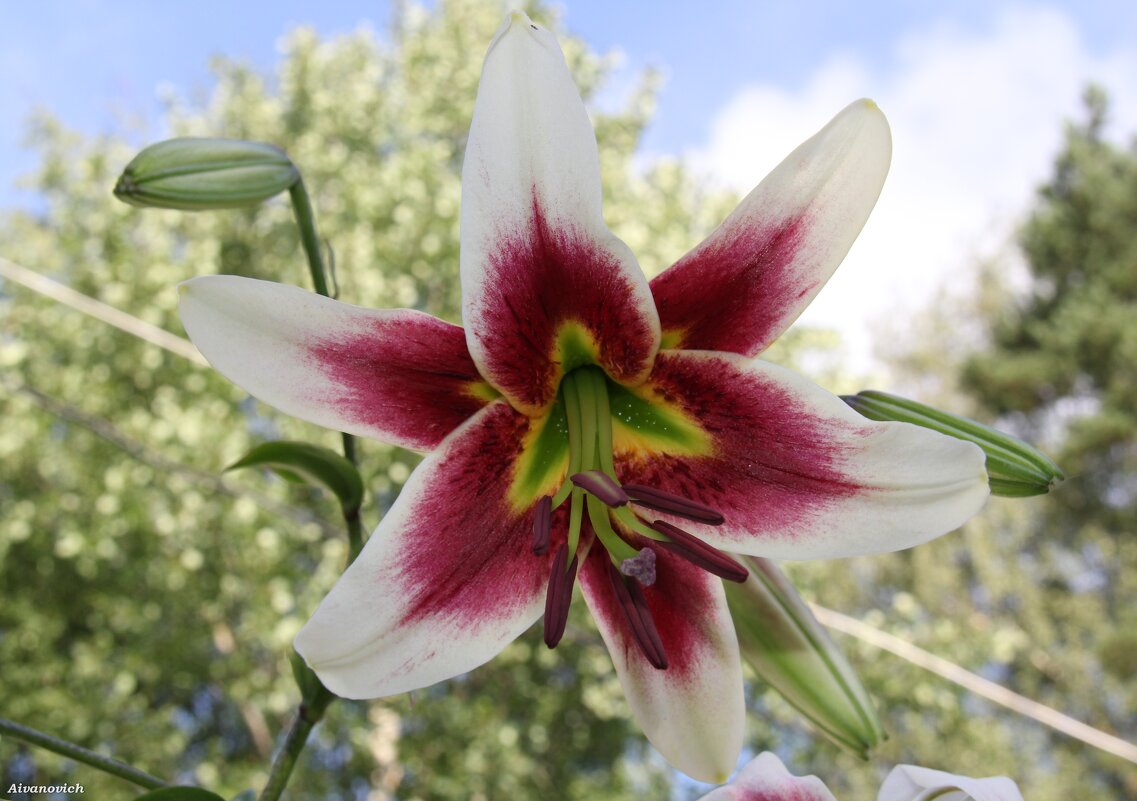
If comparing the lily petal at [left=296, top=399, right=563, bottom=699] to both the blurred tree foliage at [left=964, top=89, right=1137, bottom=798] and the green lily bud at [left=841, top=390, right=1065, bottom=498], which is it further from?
the blurred tree foliage at [left=964, top=89, right=1137, bottom=798]

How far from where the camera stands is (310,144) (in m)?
5.33

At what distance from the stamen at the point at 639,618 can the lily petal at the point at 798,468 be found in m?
0.03

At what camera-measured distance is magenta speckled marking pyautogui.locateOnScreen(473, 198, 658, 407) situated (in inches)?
13.4

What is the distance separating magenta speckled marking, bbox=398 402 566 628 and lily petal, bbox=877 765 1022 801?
15cm

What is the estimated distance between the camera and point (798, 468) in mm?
348

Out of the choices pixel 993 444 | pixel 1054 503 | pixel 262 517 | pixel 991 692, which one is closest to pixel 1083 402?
pixel 1054 503

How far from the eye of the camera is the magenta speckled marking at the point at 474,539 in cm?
33

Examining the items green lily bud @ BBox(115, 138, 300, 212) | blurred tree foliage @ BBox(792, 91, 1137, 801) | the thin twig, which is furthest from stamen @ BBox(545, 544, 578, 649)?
blurred tree foliage @ BBox(792, 91, 1137, 801)

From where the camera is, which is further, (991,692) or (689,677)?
(991,692)

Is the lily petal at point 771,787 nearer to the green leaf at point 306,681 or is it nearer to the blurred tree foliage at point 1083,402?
the green leaf at point 306,681

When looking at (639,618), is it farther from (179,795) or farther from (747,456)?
(179,795)

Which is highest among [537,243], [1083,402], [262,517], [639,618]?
[537,243]

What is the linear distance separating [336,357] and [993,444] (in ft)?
0.85

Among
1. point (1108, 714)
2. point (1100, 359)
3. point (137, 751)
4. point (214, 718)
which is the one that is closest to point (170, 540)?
point (137, 751)
